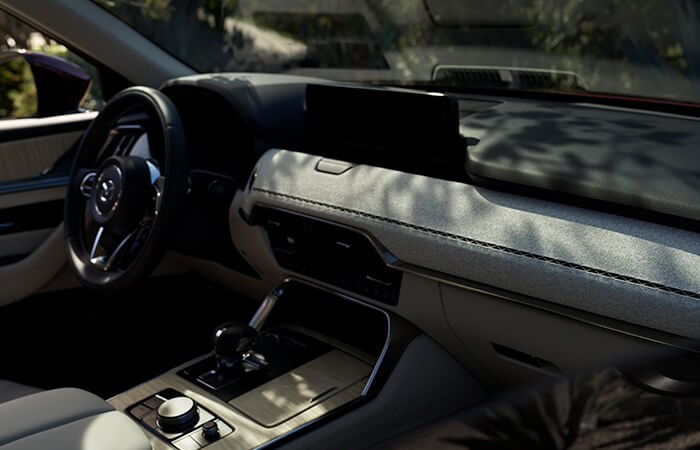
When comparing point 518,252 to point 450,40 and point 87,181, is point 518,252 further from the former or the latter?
point 450,40

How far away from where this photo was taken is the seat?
1.89m

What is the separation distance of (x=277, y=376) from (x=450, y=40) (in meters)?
2.07

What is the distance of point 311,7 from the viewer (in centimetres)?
382

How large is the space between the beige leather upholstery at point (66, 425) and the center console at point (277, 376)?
12.7 inches

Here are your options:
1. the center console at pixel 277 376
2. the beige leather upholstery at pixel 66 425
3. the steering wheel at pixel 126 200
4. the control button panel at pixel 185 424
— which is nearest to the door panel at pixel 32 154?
the steering wheel at pixel 126 200

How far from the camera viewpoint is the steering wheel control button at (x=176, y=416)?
157 centimetres

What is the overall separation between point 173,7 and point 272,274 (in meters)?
1.62

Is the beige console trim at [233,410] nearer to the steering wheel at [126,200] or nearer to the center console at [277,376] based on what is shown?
the center console at [277,376]

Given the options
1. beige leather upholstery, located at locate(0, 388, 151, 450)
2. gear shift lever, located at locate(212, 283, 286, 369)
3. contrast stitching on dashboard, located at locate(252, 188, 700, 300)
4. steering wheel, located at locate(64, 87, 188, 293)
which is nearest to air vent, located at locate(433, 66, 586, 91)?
contrast stitching on dashboard, located at locate(252, 188, 700, 300)

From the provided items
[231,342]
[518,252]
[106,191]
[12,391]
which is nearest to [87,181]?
[106,191]

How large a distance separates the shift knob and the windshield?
4.31 feet

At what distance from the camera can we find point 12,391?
193cm

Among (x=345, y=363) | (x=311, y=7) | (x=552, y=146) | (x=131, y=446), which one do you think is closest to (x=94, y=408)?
(x=131, y=446)

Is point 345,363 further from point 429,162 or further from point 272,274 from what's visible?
point 429,162
